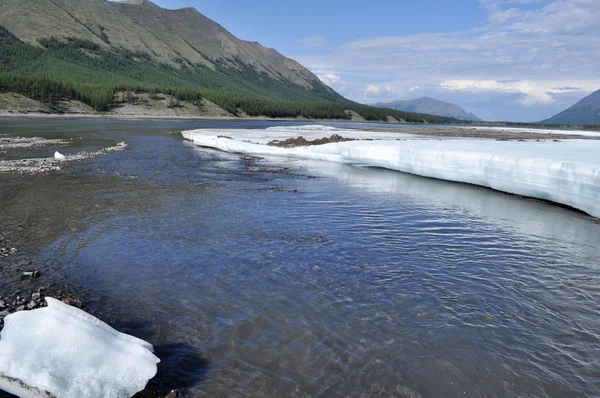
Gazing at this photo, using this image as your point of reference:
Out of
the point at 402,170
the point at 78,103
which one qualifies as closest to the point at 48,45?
the point at 78,103

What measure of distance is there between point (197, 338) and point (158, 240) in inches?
223

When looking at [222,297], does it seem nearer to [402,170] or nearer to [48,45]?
[402,170]

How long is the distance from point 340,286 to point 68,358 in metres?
5.33

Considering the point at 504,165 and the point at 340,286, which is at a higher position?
the point at 504,165

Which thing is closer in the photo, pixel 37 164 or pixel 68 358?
pixel 68 358

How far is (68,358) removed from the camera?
199 inches

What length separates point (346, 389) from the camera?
5613 mm

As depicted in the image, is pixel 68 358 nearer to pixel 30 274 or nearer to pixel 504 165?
pixel 30 274

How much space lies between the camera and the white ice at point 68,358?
189 inches

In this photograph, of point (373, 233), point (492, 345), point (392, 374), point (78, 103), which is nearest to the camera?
point (392, 374)

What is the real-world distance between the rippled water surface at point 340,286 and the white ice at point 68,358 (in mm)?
775

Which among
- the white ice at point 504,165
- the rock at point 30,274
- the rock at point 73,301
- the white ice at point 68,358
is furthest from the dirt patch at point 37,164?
the white ice at point 68,358

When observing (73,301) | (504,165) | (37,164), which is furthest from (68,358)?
(37,164)

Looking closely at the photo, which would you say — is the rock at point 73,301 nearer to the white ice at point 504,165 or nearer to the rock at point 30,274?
the rock at point 30,274
